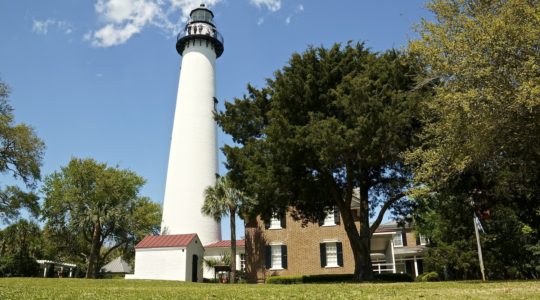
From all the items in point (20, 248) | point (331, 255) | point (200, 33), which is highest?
point (200, 33)

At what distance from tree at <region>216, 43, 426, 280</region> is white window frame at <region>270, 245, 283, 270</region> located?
1113cm

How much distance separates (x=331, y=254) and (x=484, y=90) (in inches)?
843

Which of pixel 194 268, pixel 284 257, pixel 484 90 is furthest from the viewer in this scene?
pixel 284 257

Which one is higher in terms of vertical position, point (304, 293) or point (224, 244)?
point (224, 244)

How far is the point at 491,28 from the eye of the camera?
1347cm

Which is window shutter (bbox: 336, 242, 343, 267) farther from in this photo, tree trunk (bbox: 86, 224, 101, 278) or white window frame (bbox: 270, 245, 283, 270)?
tree trunk (bbox: 86, 224, 101, 278)

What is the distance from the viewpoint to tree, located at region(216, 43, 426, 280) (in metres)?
17.8

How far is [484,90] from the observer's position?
43.8 feet

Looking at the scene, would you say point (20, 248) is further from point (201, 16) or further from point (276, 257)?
point (201, 16)

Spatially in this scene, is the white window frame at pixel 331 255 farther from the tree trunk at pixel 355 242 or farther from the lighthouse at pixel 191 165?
the tree trunk at pixel 355 242

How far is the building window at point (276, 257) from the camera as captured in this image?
1306 inches

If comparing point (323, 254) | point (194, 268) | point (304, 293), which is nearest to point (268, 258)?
point (323, 254)

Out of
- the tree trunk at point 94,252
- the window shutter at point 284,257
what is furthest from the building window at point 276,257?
the tree trunk at point 94,252

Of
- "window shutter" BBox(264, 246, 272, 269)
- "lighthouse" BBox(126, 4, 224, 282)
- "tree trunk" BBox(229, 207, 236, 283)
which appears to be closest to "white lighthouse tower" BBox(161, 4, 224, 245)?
"lighthouse" BBox(126, 4, 224, 282)
